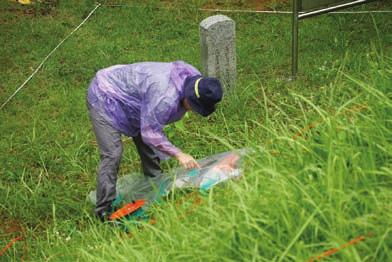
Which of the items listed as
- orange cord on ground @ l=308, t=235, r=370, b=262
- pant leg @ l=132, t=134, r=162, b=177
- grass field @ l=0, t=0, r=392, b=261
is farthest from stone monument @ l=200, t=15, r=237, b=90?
orange cord on ground @ l=308, t=235, r=370, b=262

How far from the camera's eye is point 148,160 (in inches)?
183

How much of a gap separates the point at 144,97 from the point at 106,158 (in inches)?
20.8

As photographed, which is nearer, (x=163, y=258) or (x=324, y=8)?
(x=163, y=258)

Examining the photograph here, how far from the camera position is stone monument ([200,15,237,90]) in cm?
565

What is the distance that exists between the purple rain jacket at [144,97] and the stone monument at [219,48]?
5.29ft

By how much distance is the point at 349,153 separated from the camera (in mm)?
2654

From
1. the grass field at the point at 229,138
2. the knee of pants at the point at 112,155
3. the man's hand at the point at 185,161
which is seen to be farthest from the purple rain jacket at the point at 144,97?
the grass field at the point at 229,138

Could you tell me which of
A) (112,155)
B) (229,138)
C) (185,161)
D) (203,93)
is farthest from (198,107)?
(112,155)

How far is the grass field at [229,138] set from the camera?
240cm

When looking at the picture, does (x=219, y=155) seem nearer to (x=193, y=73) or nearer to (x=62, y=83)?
(x=193, y=73)

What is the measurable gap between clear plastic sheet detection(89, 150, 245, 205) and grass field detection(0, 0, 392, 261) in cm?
13

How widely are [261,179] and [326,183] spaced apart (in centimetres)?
36

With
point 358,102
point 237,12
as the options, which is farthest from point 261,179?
point 237,12

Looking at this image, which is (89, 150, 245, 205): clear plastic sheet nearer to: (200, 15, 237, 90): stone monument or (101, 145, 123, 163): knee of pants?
(101, 145, 123, 163): knee of pants
